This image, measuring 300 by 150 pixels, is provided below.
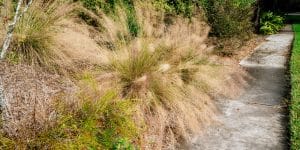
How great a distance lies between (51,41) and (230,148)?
300cm

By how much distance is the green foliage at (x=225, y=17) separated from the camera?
9.35 meters

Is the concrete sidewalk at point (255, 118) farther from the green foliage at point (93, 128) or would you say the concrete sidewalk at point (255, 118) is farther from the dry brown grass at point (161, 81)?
the green foliage at point (93, 128)

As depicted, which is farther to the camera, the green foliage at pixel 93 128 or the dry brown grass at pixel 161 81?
the dry brown grass at pixel 161 81

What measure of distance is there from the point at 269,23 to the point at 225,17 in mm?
6697

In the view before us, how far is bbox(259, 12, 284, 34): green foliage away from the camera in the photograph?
47.9ft

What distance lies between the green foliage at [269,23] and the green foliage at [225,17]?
466 centimetres

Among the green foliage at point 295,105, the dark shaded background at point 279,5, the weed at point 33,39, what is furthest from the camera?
the dark shaded background at point 279,5

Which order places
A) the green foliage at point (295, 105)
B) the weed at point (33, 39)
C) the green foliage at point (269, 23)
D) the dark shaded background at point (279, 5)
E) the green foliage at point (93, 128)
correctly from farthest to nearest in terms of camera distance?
the dark shaded background at point (279, 5)
the green foliage at point (269, 23)
the weed at point (33, 39)
the green foliage at point (295, 105)
the green foliage at point (93, 128)

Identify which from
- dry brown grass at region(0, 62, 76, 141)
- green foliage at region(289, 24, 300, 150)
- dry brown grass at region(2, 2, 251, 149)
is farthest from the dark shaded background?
dry brown grass at region(0, 62, 76, 141)

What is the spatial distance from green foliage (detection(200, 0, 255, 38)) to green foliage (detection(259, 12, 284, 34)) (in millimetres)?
4663

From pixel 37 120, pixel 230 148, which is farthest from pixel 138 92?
pixel 37 120

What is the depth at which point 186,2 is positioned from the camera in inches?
370

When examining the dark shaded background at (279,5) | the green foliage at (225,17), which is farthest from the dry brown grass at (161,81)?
the dark shaded background at (279,5)

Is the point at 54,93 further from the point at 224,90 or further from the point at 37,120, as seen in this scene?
the point at 224,90
